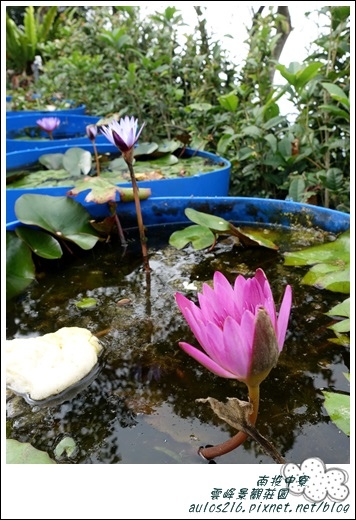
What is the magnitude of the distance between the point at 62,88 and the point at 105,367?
3.95 m

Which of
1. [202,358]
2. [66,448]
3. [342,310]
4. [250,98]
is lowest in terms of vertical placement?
[66,448]

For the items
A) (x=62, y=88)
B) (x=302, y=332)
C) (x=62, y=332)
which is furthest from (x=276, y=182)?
(x=62, y=88)

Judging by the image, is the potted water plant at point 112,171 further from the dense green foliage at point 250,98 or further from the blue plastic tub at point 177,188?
the dense green foliage at point 250,98

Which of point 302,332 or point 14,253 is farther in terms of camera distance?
point 14,253

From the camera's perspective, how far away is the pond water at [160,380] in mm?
595

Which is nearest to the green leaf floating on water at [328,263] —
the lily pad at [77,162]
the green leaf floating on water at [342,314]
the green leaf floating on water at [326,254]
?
the green leaf floating on water at [326,254]

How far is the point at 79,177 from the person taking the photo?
1.77 meters

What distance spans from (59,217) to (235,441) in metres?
0.86

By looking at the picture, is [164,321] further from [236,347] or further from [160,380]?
[236,347]

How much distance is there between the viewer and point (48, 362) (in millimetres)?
723

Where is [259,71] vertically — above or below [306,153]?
above

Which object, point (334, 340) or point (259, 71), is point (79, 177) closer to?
point (259, 71)

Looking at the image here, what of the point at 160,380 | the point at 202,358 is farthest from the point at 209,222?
the point at 202,358

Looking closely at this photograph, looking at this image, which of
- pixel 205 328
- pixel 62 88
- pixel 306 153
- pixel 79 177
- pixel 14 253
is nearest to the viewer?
pixel 205 328
